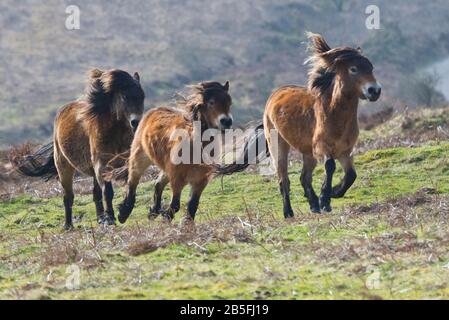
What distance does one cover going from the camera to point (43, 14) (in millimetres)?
84875

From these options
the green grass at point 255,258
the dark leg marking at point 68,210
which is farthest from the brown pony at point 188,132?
the dark leg marking at point 68,210

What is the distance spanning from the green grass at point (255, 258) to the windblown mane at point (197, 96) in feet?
4.94

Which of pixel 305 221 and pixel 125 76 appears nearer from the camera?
pixel 305 221

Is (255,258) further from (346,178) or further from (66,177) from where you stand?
(66,177)

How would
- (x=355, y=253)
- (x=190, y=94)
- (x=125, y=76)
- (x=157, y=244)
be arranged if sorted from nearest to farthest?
(x=355, y=253)
(x=157, y=244)
(x=190, y=94)
(x=125, y=76)

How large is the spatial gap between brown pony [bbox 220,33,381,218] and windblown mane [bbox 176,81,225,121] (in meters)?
1.13

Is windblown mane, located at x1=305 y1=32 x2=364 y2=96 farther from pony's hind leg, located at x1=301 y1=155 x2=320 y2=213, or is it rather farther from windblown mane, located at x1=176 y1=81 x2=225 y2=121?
windblown mane, located at x1=176 y1=81 x2=225 y2=121

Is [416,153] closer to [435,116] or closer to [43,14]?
[435,116]

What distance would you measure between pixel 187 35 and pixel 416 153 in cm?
6638

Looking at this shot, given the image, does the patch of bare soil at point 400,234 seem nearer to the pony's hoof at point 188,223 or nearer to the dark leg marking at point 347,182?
the dark leg marking at point 347,182

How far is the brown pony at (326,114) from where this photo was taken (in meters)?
15.0

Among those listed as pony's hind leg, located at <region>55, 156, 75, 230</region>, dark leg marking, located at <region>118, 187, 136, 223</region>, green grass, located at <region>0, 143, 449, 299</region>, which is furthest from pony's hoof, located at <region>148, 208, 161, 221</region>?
pony's hind leg, located at <region>55, 156, 75, 230</region>

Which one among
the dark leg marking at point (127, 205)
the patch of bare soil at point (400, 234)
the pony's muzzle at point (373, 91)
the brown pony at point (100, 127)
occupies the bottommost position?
the dark leg marking at point (127, 205)
